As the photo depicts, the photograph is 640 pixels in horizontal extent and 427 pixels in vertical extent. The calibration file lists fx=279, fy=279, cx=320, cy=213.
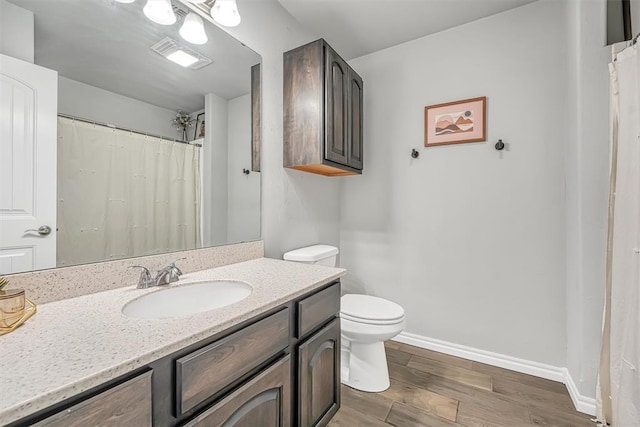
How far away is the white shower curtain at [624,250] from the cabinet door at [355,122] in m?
1.35

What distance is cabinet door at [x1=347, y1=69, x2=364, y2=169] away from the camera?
6.68 feet

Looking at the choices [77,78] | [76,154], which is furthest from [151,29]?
[76,154]

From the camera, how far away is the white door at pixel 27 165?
81 cm

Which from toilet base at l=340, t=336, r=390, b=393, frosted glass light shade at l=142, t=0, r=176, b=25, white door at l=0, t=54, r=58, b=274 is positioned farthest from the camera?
toilet base at l=340, t=336, r=390, b=393

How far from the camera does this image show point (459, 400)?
1.59 metres

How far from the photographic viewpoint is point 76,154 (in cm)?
95

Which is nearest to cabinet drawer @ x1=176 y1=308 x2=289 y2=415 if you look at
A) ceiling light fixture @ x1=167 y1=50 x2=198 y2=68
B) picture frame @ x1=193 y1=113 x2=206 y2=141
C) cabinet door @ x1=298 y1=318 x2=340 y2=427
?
cabinet door @ x1=298 y1=318 x2=340 y2=427

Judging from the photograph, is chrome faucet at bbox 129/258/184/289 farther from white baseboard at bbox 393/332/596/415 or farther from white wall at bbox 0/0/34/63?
white baseboard at bbox 393/332/596/415

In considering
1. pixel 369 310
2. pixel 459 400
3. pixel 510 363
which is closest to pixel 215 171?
pixel 369 310

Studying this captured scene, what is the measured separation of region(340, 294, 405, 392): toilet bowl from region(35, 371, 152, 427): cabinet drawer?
1.20 meters

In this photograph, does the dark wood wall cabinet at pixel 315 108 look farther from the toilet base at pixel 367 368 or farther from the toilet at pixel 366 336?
the toilet base at pixel 367 368

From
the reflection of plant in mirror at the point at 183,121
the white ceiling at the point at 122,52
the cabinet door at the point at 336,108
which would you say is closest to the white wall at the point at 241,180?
the white ceiling at the point at 122,52

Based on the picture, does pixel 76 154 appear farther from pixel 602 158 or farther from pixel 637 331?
pixel 602 158

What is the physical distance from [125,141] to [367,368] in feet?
5.66
